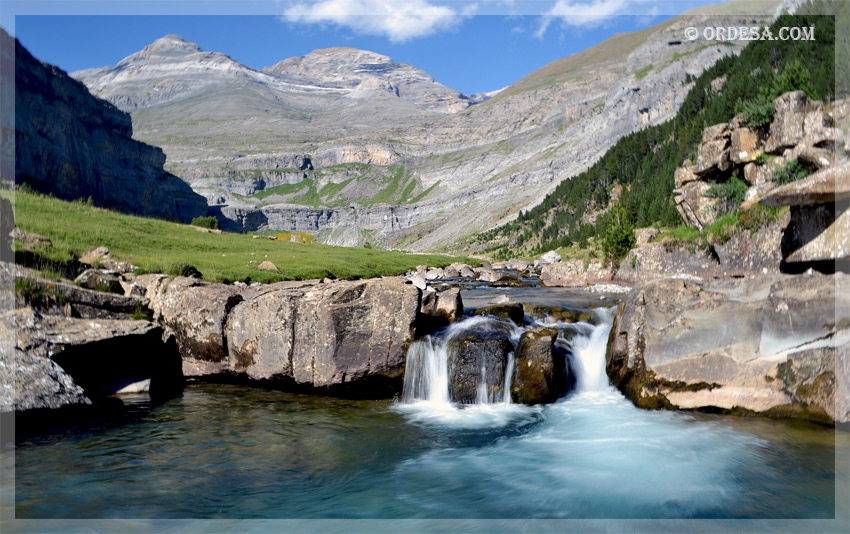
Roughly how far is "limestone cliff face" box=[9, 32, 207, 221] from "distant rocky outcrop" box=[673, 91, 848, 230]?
10386 cm

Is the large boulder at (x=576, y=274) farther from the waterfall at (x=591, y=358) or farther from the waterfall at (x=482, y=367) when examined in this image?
the waterfall at (x=482, y=367)

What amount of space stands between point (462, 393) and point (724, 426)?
7111 millimetres

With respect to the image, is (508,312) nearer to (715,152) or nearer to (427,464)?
(427,464)

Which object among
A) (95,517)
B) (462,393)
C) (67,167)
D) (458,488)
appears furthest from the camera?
(67,167)

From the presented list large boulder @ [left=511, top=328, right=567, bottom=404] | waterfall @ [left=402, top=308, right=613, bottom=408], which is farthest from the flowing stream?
waterfall @ [left=402, top=308, right=613, bottom=408]

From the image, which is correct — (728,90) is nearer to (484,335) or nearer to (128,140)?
(484,335)

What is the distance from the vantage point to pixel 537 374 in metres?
14.0

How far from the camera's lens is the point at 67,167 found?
116000 mm

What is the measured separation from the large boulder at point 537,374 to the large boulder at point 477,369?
473mm

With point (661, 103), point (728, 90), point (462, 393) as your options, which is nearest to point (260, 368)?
point (462, 393)

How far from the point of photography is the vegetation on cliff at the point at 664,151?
2191 inches

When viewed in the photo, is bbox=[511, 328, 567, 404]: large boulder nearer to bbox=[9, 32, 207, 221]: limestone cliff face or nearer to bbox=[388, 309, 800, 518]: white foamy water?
bbox=[388, 309, 800, 518]: white foamy water

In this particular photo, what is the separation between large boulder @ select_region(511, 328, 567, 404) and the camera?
14.0 meters

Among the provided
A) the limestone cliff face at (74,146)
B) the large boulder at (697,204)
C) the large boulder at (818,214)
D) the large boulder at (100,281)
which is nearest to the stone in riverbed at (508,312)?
the large boulder at (818,214)
